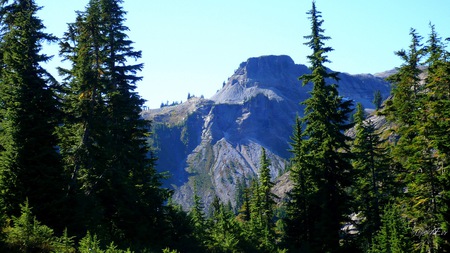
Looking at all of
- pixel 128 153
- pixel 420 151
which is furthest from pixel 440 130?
pixel 128 153

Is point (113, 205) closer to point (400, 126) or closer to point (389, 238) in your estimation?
point (389, 238)

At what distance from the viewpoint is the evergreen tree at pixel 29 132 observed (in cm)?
1920

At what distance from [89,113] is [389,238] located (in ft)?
74.6

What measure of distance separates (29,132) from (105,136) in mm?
4365

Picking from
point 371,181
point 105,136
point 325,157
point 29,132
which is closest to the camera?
point 29,132

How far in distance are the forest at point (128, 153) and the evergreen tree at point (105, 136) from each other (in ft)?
0.25

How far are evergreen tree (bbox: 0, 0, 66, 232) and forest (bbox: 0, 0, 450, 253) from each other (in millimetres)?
58

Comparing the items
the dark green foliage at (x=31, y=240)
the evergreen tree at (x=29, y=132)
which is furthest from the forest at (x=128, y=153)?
the dark green foliage at (x=31, y=240)

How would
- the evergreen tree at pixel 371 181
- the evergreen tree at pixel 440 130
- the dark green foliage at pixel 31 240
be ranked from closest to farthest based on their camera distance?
the dark green foliage at pixel 31 240, the evergreen tree at pixel 440 130, the evergreen tree at pixel 371 181

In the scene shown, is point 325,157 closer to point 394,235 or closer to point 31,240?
point 394,235

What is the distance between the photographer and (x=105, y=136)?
23.0 metres

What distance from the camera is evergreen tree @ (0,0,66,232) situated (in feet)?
63.0

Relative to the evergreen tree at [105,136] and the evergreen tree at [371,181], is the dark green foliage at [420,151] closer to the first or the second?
the evergreen tree at [371,181]

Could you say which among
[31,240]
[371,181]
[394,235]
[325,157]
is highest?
[325,157]
